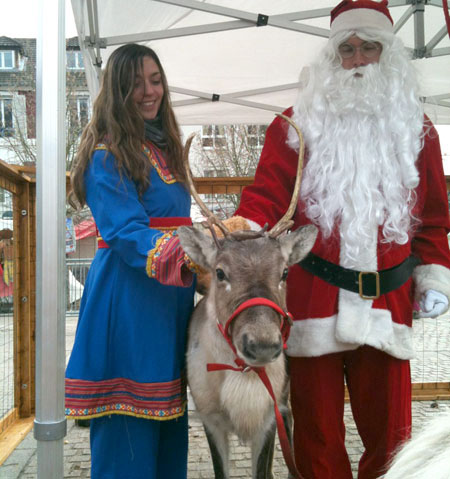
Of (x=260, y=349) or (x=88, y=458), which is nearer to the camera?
(x=260, y=349)

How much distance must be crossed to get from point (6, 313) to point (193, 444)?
205 centimetres

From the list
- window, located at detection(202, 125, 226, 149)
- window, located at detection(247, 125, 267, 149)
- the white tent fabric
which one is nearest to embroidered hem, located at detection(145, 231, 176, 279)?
the white tent fabric

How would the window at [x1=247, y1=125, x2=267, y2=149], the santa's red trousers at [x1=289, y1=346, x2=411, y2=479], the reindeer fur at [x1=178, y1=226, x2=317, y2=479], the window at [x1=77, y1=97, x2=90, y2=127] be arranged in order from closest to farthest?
1. the reindeer fur at [x1=178, y1=226, x2=317, y2=479]
2. the santa's red trousers at [x1=289, y1=346, x2=411, y2=479]
3. the window at [x1=77, y1=97, x2=90, y2=127]
4. the window at [x1=247, y1=125, x2=267, y2=149]

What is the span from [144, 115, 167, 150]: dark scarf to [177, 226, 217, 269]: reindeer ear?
0.66 metres

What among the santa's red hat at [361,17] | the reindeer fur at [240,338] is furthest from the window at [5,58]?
the reindeer fur at [240,338]

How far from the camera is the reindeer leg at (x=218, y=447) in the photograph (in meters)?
2.66

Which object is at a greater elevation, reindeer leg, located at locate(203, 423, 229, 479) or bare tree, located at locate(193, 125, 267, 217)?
bare tree, located at locate(193, 125, 267, 217)

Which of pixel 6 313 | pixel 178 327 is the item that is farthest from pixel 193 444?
pixel 178 327

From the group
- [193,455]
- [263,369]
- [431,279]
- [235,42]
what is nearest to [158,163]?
[263,369]

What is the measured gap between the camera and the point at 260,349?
1838mm

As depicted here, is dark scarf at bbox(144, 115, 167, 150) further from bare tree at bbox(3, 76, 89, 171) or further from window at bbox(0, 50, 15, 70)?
bare tree at bbox(3, 76, 89, 171)

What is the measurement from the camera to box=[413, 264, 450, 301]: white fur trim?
2.46 meters

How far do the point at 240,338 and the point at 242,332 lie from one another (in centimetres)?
3

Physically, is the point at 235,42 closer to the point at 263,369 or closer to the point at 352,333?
the point at 352,333
